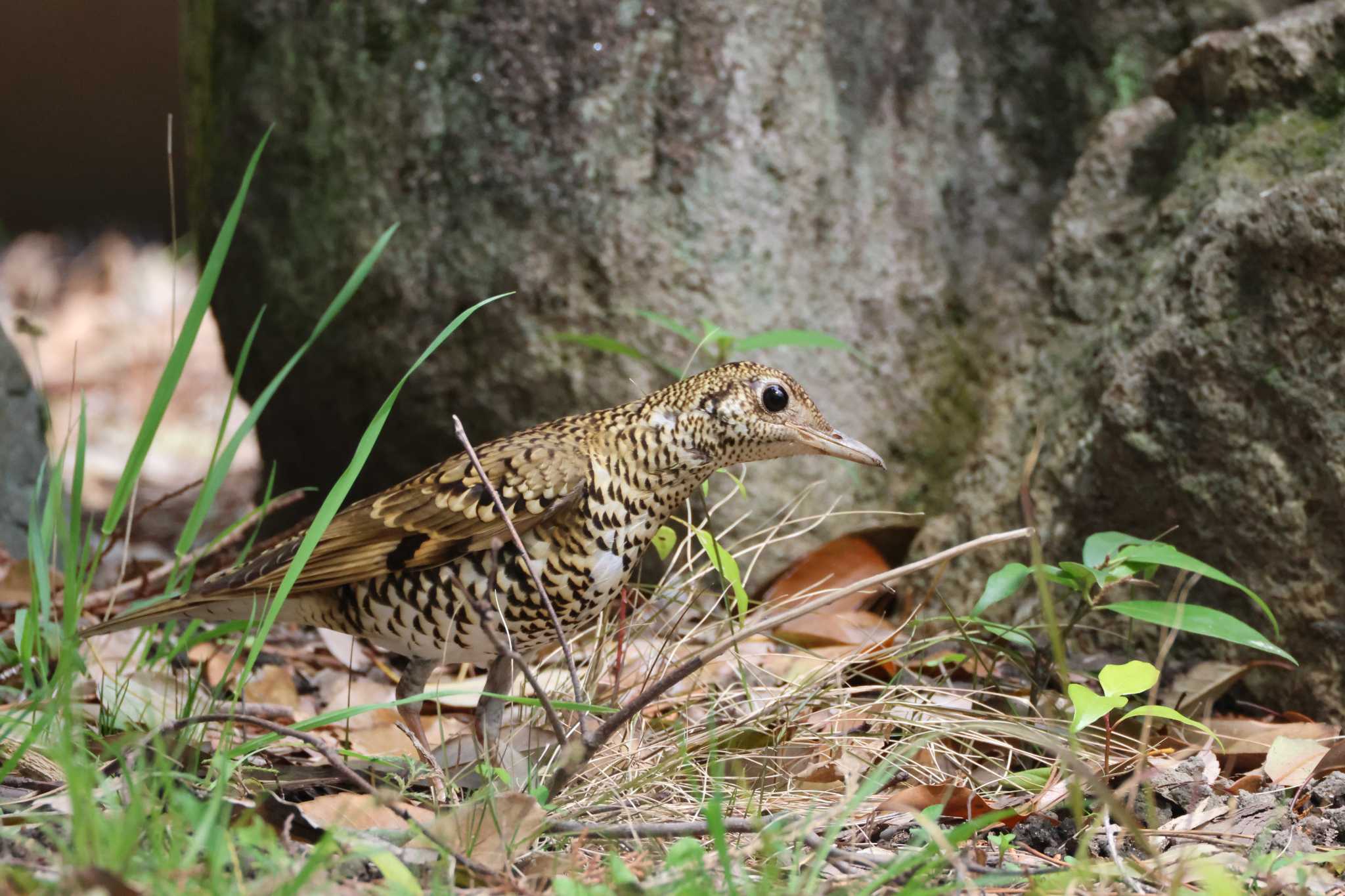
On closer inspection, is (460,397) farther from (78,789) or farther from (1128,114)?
(78,789)

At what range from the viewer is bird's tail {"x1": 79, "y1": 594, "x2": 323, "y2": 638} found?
3.33 metres

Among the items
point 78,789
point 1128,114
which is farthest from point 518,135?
point 78,789

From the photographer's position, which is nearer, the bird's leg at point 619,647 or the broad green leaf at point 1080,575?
the broad green leaf at point 1080,575

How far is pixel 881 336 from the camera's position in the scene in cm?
485

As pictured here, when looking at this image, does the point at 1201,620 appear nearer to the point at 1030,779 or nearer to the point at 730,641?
the point at 1030,779

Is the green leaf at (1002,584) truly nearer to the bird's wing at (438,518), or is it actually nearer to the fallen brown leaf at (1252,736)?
the fallen brown leaf at (1252,736)

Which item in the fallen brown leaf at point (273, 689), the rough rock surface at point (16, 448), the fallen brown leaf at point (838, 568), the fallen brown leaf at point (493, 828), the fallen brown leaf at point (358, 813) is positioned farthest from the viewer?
the rough rock surface at point (16, 448)

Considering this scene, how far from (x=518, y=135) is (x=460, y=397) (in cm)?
98

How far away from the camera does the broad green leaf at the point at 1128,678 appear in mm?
2795

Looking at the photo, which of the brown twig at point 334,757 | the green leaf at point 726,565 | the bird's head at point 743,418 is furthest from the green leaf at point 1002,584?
the brown twig at point 334,757

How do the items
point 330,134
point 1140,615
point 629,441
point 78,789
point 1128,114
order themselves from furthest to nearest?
point 330,134
point 1128,114
point 629,441
point 1140,615
point 78,789

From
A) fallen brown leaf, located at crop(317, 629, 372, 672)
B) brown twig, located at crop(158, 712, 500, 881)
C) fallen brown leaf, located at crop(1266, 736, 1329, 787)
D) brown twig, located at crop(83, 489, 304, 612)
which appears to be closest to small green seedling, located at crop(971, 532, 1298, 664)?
fallen brown leaf, located at crop(1266, 736, 1329, 787)

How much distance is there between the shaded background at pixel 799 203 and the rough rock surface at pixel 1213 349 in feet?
0.05

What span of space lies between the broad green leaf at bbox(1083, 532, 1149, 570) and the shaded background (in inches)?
26.2
